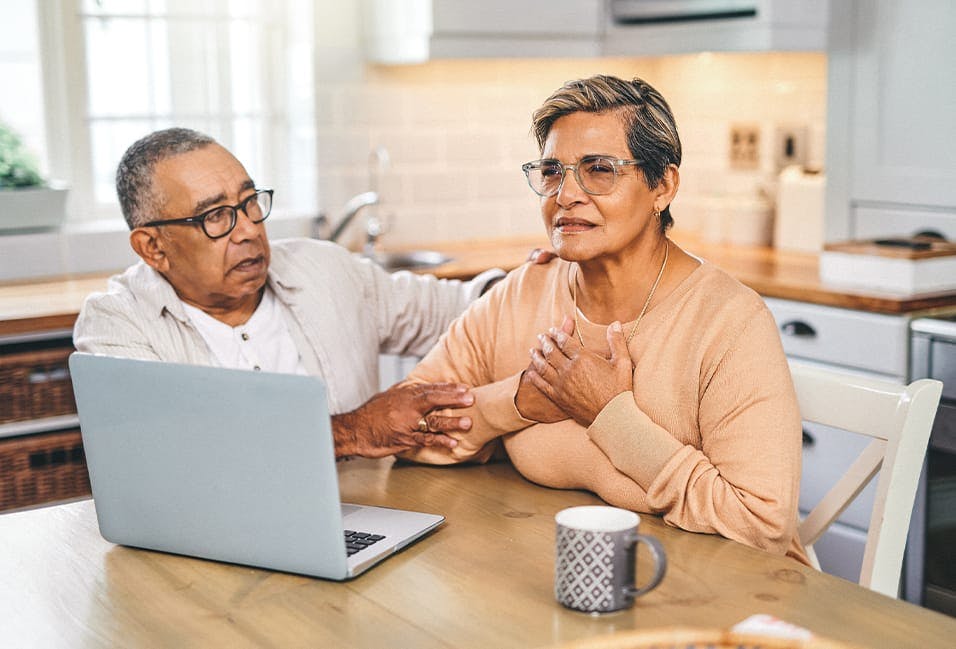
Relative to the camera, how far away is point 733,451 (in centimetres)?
156

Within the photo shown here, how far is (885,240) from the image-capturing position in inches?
124

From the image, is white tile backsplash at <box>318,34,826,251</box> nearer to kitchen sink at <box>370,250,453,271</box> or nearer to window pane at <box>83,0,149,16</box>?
kitchen sink at <box>370,250,453,271</box>

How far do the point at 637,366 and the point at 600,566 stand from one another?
21.1 inches

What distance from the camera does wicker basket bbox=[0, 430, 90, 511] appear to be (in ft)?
8.93

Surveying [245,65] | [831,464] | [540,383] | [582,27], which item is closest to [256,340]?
[540,383]

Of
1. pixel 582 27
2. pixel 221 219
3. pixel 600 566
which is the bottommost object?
pixel 600 566

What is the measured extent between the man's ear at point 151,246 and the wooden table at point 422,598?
695mm

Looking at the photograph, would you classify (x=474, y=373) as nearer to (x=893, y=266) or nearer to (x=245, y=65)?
(x=893, y=266)

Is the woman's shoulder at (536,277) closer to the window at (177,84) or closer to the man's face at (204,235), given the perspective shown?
the man's face at (204,235)

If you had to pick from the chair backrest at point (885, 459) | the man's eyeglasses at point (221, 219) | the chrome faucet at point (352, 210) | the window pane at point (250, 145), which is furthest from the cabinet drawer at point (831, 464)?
the window pane at point (250, 145)

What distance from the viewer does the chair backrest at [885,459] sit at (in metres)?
1.62

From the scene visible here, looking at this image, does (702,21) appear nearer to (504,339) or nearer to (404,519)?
(504,339)

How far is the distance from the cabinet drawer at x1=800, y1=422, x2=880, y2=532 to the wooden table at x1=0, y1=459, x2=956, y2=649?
1.60 meters

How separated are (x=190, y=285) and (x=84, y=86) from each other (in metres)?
1.71
